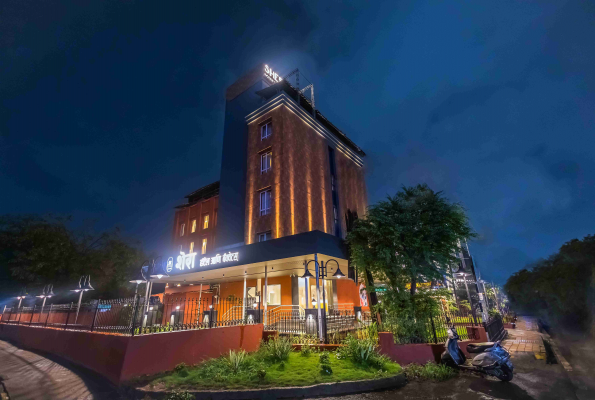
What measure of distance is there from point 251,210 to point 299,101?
12015 mm

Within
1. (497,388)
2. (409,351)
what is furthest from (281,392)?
(497,388)

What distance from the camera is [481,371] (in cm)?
810

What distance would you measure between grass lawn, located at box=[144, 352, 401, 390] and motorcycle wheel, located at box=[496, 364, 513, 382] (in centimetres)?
271

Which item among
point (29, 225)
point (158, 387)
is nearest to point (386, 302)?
point (158, 387)

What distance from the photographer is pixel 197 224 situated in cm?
3338

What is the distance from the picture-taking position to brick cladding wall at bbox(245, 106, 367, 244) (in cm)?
2111

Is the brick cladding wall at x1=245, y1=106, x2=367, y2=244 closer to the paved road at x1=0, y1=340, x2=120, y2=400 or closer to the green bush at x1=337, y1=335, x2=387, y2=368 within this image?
the green bush at x1=337, y1=335, x2=387, y2=368

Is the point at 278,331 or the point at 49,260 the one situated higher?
the point at 49,260

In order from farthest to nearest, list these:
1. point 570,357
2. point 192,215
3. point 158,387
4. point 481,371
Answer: point 192,215 → point 570,357 → point 481,371 → point 158,387

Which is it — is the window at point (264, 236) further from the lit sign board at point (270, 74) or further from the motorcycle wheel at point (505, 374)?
the lit sign board at point (270, 74)

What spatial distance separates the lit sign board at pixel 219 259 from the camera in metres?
16.7

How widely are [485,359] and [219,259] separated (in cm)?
1385

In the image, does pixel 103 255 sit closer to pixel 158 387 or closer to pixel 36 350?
pixel 36 350

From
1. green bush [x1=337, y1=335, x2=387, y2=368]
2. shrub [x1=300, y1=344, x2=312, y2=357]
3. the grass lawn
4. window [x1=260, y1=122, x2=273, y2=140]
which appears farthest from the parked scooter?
window [x1=260, y1=122, x2=273, y2=140]
